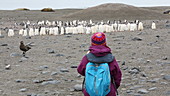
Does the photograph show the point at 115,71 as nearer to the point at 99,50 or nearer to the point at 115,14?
the point at 99,50

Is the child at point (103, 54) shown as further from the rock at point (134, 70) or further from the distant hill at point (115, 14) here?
the distant hill at point (115, 14)

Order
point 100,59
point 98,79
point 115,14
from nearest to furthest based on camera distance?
1. point 98,79
2. point 100,59
3. point 115,14

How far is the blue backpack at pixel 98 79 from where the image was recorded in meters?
3.64

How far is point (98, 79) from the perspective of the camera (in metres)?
3.63

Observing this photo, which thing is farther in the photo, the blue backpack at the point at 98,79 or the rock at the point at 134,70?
the rock at the point at 134,70

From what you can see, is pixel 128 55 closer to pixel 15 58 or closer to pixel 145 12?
pixel 15 58

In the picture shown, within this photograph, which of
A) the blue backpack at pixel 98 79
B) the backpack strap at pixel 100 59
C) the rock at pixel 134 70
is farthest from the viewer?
the rock at pixel 134 70

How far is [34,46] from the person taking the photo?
11742 millimetres

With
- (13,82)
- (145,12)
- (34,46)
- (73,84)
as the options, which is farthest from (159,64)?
(145,12)

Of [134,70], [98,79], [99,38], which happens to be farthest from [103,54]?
[134,70]

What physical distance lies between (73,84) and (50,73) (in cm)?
105

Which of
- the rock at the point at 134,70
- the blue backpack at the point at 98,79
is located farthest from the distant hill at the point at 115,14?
the blue backpack at the point at 98,79

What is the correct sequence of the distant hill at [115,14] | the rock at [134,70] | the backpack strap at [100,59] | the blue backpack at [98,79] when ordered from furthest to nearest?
the distant hill at [115,14]
the rock at [134,70]
the backpack strap at [100,59]
the blue backpack at [98,79]

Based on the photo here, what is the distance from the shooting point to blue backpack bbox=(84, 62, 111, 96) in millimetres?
3639
